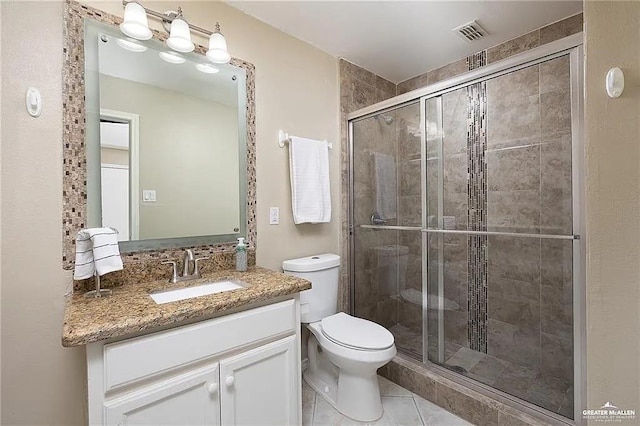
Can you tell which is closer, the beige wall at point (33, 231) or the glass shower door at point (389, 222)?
the beige wall at point (33, 231)

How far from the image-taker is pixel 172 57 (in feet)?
4.90

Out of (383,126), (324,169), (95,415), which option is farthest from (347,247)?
(95,415)

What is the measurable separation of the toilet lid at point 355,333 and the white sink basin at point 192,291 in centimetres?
63

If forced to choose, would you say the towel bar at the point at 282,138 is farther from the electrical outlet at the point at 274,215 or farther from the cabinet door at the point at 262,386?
the cabinet door at the point at 262,386

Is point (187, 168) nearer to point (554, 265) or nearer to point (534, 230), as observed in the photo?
point (534, 230)

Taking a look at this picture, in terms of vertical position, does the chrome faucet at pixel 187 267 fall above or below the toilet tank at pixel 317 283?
above

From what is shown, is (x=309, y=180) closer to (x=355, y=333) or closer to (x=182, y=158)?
(x=182, y=158)

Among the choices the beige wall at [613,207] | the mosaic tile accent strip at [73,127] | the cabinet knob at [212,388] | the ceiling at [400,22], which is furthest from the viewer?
the ceiling at [400,22]

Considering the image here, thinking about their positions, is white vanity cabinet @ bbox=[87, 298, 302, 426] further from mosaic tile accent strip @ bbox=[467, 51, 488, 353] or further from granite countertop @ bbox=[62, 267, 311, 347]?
mosaic tile accent strip @ bbox=[467, 51, 488, 353]

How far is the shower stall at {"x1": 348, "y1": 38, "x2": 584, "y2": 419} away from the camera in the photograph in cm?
147

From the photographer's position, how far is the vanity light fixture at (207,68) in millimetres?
1582

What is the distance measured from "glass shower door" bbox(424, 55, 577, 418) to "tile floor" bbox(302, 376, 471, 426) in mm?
301

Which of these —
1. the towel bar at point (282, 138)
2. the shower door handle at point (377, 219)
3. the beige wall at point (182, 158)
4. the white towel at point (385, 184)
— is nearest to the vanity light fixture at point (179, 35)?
the beige wall at point (182, 158)

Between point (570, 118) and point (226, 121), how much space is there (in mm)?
1807
